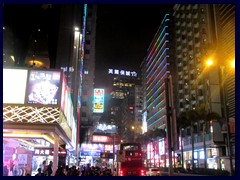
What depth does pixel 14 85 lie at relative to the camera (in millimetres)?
20469

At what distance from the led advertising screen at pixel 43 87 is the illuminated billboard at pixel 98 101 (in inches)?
2309

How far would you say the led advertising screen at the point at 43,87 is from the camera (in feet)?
66.9

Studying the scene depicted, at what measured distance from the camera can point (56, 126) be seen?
19734 mm

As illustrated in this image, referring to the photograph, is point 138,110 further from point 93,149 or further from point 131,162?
point 131,162

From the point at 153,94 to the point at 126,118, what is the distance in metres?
43.9

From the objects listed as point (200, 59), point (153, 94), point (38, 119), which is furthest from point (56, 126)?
point (153, 94)

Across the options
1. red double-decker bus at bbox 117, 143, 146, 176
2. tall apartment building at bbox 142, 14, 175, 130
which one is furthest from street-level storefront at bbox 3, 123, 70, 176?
tall apartment building at bbox 142, 14, 175, 130

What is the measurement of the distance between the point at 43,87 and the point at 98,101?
6167 centimetres

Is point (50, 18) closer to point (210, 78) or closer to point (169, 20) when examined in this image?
point (210, 78)

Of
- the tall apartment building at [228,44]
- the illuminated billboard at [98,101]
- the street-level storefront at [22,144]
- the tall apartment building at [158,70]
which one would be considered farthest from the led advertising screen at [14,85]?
the tall apartment building at [158,70]

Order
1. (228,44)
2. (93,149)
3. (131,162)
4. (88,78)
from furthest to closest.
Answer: (88,78)
(93,149)
(228,44)
(131,162)

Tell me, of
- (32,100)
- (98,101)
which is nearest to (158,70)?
(98,101)

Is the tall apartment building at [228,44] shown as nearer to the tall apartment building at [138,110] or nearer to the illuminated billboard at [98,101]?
the illuminated billboard at [98,101]

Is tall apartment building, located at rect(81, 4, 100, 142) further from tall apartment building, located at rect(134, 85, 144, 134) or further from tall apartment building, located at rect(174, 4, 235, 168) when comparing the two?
tall apartment building, located at rect(134, 85, 144, 134)
